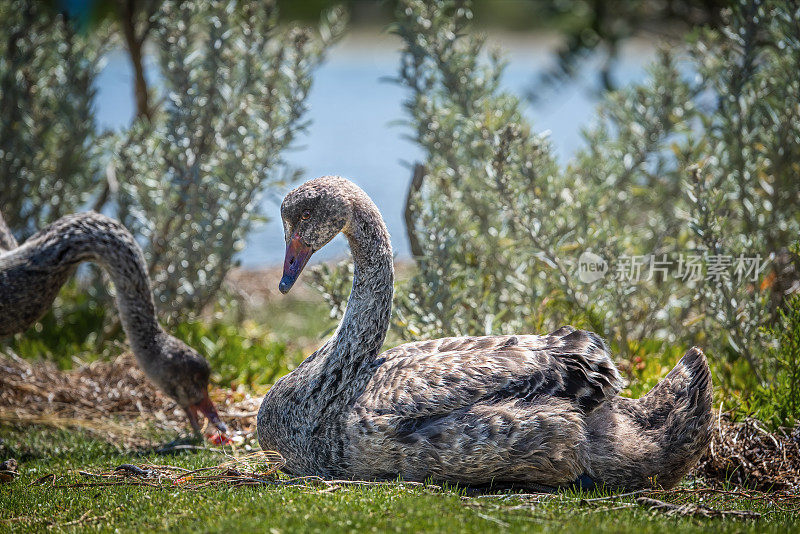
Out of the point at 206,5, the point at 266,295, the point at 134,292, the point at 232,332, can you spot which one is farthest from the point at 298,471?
the point at 266,295

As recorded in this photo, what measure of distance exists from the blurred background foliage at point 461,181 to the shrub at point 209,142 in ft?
0.07

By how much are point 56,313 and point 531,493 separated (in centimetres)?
596

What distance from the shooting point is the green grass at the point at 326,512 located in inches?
146

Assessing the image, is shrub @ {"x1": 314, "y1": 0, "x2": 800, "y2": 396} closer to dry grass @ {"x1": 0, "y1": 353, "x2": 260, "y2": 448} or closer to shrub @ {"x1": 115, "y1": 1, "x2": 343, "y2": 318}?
shrub @ {"x1": 115, "y1": 1, "x2": 343, "y2": 318}

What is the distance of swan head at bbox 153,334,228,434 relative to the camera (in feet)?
19.2

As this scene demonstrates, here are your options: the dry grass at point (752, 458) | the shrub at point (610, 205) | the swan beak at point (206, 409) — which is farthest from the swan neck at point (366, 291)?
the dry grass at point (752, 458)

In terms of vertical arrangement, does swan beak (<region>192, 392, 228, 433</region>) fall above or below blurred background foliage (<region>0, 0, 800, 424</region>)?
below

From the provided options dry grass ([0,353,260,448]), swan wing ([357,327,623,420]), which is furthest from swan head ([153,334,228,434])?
swan wing ([357,327,623,420])

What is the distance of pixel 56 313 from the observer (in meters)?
8.45

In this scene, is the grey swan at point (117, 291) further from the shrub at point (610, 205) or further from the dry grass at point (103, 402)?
the shrub at point (610, 205)

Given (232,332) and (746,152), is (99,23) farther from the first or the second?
(746,152)

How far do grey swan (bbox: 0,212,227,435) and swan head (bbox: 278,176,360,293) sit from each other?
1.63 m

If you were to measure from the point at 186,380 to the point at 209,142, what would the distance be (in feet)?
8.42

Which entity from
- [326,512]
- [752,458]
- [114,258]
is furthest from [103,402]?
[752,458]
